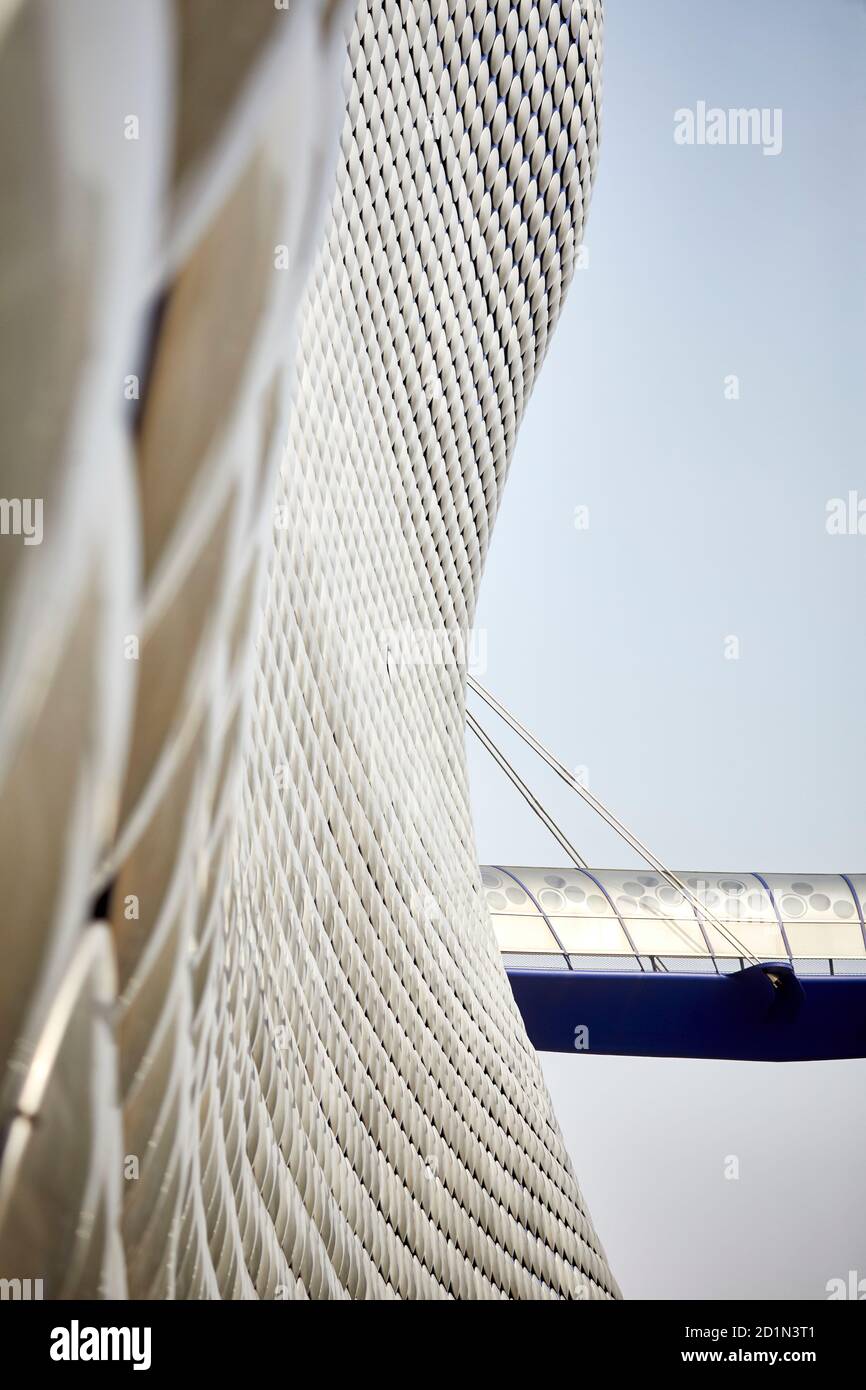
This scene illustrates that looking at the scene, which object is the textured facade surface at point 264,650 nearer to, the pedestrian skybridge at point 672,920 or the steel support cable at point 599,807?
the steel support cable at point 599,807

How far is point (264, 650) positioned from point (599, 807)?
156cm

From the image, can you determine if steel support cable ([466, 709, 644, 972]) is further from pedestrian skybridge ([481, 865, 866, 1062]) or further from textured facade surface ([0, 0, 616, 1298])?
textured facade surface ([0, 0, 616, 1298])

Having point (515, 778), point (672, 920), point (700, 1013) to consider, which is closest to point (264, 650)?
point (515, 778)

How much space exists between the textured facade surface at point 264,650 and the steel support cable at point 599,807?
2.22 feet

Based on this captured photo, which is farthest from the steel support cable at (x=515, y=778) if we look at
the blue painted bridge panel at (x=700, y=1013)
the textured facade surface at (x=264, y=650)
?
the textured facade surface at (x=264, y=650)

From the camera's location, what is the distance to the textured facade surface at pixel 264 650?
4.3 inches

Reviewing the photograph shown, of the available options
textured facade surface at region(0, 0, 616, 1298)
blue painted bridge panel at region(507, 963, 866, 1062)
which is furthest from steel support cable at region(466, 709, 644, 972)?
textured facade surface at region(0, 0, 616, 1298)

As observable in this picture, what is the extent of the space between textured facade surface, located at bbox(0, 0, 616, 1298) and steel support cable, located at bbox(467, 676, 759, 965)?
2.22 feet

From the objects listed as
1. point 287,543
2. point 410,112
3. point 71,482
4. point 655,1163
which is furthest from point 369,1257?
point 655,1163

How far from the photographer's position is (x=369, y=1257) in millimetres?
603

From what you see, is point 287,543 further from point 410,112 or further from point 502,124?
point 502,124

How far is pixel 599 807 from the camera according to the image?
2.05 meters
